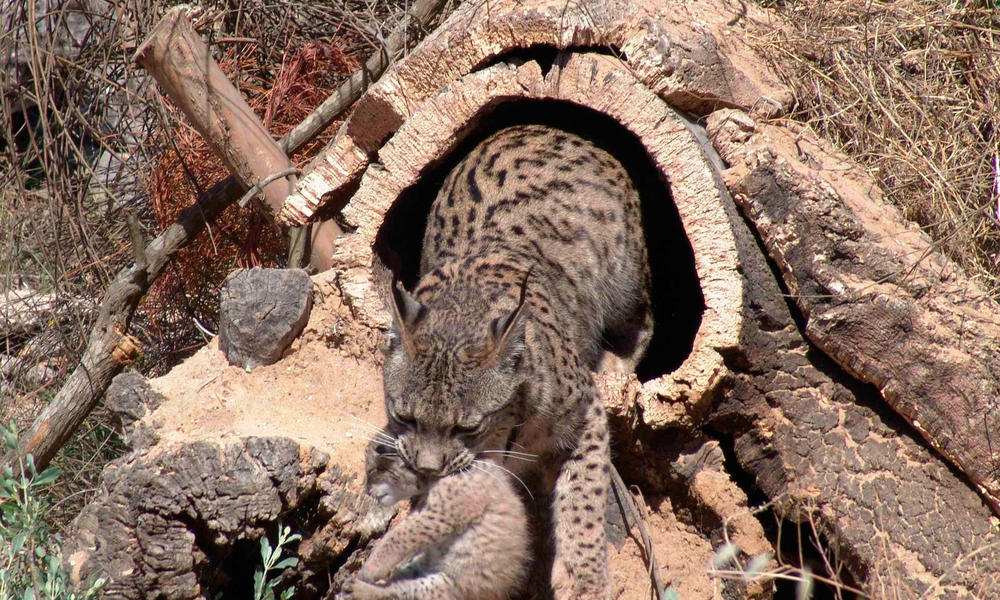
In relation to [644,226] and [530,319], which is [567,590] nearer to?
[530,319]

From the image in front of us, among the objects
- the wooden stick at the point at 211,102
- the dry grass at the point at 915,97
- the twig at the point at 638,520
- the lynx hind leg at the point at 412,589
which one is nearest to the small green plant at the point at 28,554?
the lynx hind leg at the point at 412,589

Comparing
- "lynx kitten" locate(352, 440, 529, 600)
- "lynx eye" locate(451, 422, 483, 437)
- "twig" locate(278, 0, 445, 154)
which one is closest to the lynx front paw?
"lynx kitten" locate(352, 440, 529, 600)

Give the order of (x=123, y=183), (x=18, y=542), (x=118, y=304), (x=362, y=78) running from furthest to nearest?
(x=123, y=183) < (x=362, y=78) < (x=118, y=304) < (x=18, y=542)

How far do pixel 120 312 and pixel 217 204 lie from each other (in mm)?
Result: 927

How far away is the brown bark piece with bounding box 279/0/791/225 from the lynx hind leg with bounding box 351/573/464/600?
224 centimetres

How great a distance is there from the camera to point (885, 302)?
14.5 ft

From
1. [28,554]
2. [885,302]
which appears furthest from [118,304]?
[885,302]

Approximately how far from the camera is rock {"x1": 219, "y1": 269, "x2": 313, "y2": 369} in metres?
5.04

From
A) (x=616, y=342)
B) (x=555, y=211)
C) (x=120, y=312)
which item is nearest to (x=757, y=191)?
(x=555, y=211)

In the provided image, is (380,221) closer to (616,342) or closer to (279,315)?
(279,315)

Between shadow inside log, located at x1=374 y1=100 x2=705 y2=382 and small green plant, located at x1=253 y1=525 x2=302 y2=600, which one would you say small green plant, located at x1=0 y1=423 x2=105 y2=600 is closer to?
small green plant, located at x1=253 y1=525 x2=302 y2=600

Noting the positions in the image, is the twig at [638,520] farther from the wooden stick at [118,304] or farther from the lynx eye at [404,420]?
the wooden stick at [118,304]

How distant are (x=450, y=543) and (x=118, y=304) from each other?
10.1ft

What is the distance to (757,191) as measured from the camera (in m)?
4.69
